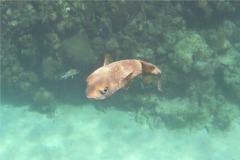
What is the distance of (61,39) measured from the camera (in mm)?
9469

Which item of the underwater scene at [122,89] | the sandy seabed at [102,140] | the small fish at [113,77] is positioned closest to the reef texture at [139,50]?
the underwater scene at [122,89]

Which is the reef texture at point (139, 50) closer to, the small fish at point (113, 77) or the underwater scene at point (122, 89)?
the underwater scene at point (122, 89)

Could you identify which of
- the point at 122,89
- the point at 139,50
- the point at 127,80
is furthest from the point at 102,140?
the point at 127,80

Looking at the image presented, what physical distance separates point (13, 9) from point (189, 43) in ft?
17.3

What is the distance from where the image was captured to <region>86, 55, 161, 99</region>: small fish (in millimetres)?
3182

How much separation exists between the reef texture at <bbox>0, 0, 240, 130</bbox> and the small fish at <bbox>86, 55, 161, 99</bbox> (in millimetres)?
5740

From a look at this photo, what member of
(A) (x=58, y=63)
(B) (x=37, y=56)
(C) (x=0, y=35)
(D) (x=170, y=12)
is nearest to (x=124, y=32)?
(D) (x=170, y=12)

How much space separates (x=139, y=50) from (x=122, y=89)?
4.72 feet

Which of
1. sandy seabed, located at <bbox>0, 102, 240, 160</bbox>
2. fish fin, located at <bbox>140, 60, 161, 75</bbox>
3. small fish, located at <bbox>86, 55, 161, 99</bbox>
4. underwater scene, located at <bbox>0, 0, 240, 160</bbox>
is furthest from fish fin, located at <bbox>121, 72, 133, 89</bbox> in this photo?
sandy seabed, located at <bbox>0, 102, 240, 160</bbox>

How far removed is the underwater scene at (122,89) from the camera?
9156mm

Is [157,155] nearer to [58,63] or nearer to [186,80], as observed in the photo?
[186,80]

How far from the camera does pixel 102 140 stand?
9578mm

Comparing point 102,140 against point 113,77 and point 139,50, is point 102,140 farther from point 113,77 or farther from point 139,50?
point 113,77

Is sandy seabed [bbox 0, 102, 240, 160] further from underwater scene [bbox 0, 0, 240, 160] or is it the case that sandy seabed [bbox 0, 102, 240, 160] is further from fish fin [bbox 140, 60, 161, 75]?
fish fin [bbox 140, 60, 161, 75]
